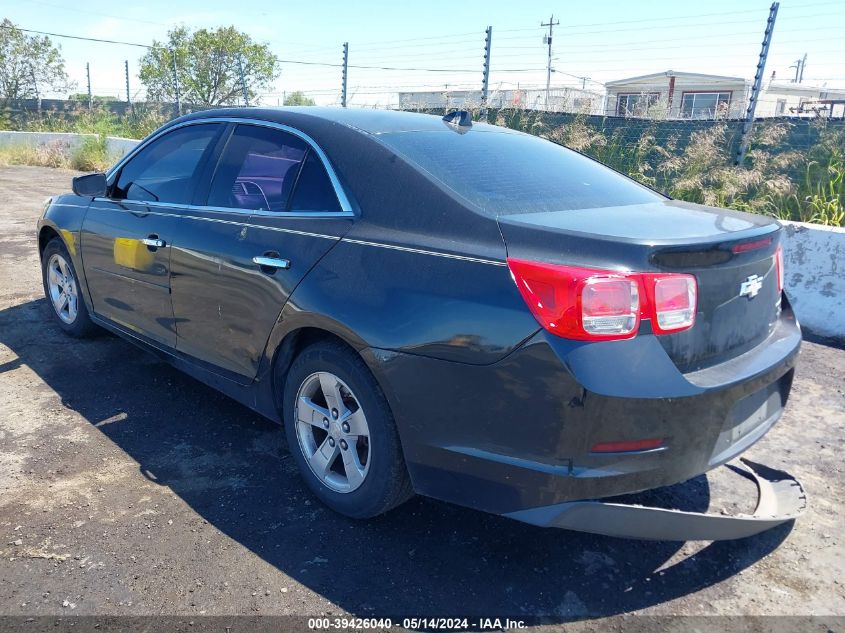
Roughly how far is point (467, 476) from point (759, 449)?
6.85 feet

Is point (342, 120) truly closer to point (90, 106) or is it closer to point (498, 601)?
point (498, 601)

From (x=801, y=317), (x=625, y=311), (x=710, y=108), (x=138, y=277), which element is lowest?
(x=801, y=317)

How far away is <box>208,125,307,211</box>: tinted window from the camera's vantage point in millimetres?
3182

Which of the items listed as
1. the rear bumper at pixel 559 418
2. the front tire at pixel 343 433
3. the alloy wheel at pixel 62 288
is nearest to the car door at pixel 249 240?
the front tire at pixel 343 433

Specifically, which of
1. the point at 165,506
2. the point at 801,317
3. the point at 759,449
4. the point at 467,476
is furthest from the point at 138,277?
the point at 801,317

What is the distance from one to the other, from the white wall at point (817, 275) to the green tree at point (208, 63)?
104ft

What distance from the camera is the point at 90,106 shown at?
824 inches

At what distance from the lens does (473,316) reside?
2279 mm

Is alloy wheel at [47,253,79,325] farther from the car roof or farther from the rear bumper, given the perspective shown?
the rear bumper

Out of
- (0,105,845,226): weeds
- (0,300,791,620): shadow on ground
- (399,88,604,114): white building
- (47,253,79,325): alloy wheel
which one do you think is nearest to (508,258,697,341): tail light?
(0,300,791,620): shadow on ground

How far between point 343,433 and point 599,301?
4.09 feet

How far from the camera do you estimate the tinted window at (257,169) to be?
10.4ft

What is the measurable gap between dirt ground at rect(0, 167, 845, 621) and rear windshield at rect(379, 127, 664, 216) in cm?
138

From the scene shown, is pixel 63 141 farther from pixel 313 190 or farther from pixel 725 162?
pixel 313 190
